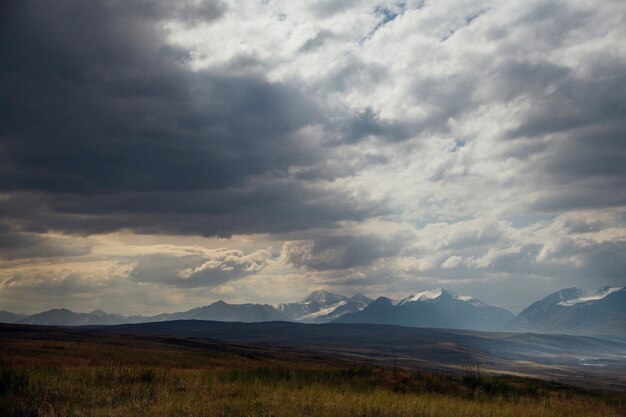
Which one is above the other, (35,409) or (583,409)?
(35,409)

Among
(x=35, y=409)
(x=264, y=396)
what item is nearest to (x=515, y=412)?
(x=264, y=396)

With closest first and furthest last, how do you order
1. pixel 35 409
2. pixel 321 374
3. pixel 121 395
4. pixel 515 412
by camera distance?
pixel 35 409 → pixel 121 395 → pixel 515 412 → pixel 321 374

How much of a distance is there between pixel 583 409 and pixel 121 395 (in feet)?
69.3

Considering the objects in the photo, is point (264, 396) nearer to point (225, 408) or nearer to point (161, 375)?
point (225, 408)

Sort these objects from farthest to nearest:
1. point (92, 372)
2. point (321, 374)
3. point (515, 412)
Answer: point (321, 374), point (92, 372), point (515, 412)

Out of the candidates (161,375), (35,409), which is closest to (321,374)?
(161,375)

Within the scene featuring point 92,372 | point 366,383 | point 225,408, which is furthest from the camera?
point 366,383

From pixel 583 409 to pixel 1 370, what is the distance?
26407 mm

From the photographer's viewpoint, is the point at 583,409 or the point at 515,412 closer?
the point at 515,412

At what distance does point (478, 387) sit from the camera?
33500 mm

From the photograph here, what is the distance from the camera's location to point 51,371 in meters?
25.0

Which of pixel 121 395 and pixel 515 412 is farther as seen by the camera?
pixel 515 412

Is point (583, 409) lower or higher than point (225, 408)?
lower

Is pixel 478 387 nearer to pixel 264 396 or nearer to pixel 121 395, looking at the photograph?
pixel 264 396
